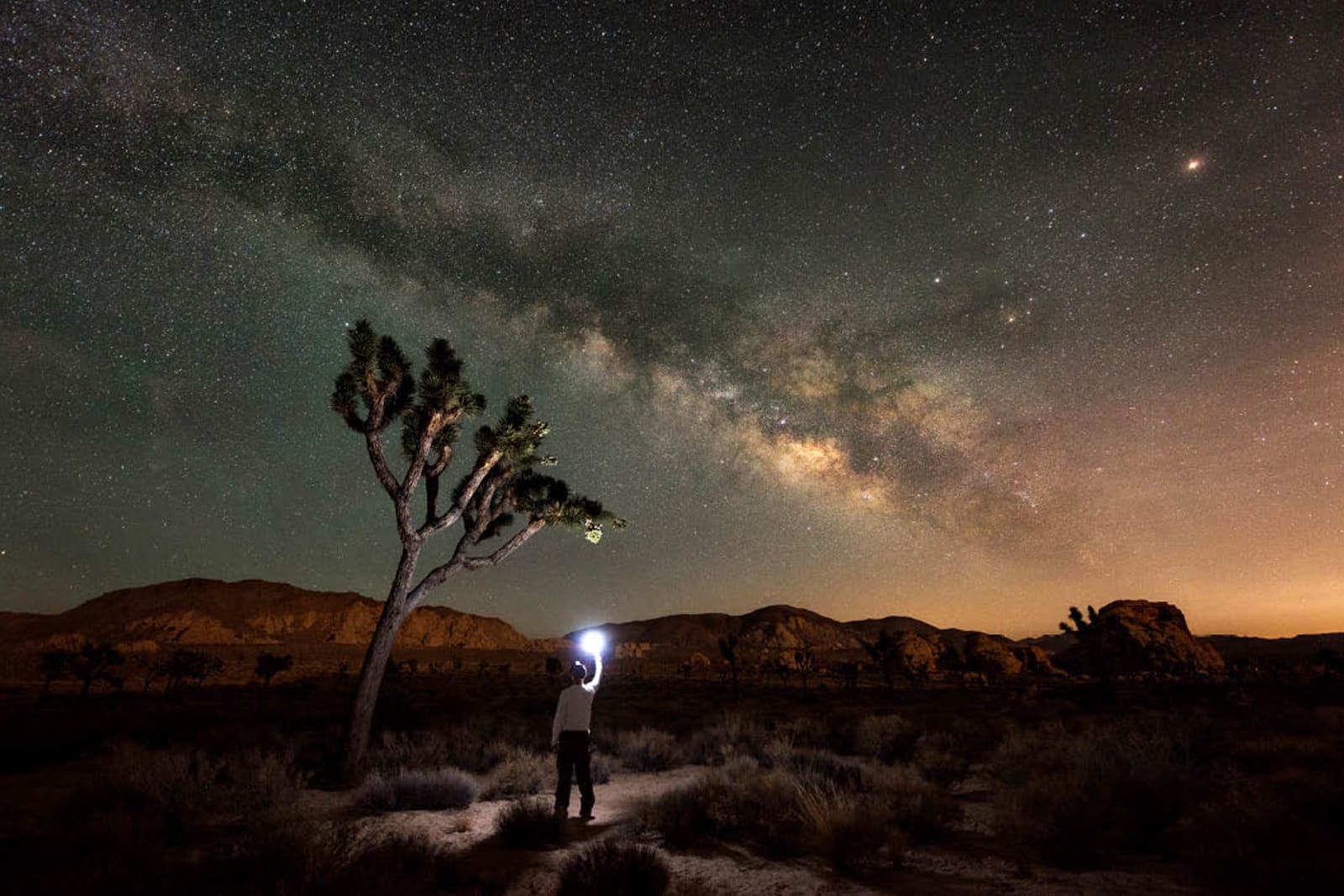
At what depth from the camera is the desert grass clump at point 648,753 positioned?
13.6 metres

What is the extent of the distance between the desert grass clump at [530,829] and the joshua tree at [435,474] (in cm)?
500

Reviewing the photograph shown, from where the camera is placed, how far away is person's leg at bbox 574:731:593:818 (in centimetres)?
848

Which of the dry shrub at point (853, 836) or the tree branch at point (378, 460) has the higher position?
the tree branch at point (378, 460)

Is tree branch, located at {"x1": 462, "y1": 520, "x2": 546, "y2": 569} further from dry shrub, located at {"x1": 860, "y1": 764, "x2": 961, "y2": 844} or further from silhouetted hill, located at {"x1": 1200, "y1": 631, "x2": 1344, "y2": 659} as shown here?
silhouetted hill, located at {"x1": 1200, "y1": 631, "x2": 1344, "y2": 659}

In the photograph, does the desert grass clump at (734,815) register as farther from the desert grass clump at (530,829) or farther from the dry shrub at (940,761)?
the dry shrub at (940,761)

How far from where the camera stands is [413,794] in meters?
9.30

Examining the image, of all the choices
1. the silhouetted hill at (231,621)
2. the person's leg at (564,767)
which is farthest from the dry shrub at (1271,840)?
the silhouetted hill at (231,621)

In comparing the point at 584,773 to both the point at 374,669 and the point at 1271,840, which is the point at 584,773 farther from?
the point at 1271,840

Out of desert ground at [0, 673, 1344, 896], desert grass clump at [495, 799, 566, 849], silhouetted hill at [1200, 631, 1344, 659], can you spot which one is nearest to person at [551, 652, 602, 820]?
desert ground at [0, 673, 1344, 896]

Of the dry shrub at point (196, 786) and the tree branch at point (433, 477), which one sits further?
the tree branch at point (433, 477)

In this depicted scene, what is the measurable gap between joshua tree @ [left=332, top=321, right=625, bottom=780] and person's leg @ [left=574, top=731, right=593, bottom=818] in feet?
16.0

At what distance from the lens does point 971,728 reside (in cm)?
1641

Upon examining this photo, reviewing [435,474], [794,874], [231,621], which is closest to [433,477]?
[435,474]

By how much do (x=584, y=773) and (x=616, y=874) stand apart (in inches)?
129
